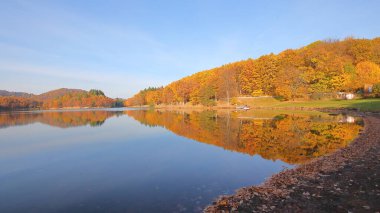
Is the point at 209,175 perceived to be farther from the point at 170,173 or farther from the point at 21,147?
the point at 21,147

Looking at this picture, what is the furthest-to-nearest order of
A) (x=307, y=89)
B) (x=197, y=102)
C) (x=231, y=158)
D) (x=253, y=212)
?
1. (x=197, y=102)
2. (x=307, y=89)
3. (x=231, y=158)
4. (x=253, y=212)

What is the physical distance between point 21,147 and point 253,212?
25170 mm

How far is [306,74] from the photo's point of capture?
79.8 m

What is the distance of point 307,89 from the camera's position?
78.4 meters

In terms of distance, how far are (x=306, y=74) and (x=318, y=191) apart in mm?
79033

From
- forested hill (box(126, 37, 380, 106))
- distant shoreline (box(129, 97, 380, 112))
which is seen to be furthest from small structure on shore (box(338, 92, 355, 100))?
distant shoreline (box(129, 97, 380, 112))

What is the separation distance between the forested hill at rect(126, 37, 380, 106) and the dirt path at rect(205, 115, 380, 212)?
5771 cm

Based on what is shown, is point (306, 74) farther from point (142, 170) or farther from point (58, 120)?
point (142, 170)

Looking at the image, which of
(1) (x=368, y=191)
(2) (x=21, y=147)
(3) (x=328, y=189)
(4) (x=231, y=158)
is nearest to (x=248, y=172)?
(4) (x=231, y=158)

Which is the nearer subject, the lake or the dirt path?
the dirt path

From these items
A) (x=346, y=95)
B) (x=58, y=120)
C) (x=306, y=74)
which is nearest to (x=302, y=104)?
(x=306, y=74)

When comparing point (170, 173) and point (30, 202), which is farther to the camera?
point (170, 173)

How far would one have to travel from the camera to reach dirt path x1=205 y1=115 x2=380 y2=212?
26.4ft

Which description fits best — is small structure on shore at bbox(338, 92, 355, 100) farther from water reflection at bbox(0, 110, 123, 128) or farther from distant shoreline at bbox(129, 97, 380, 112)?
water reflection at bbox(0, 110, 123, 128)
